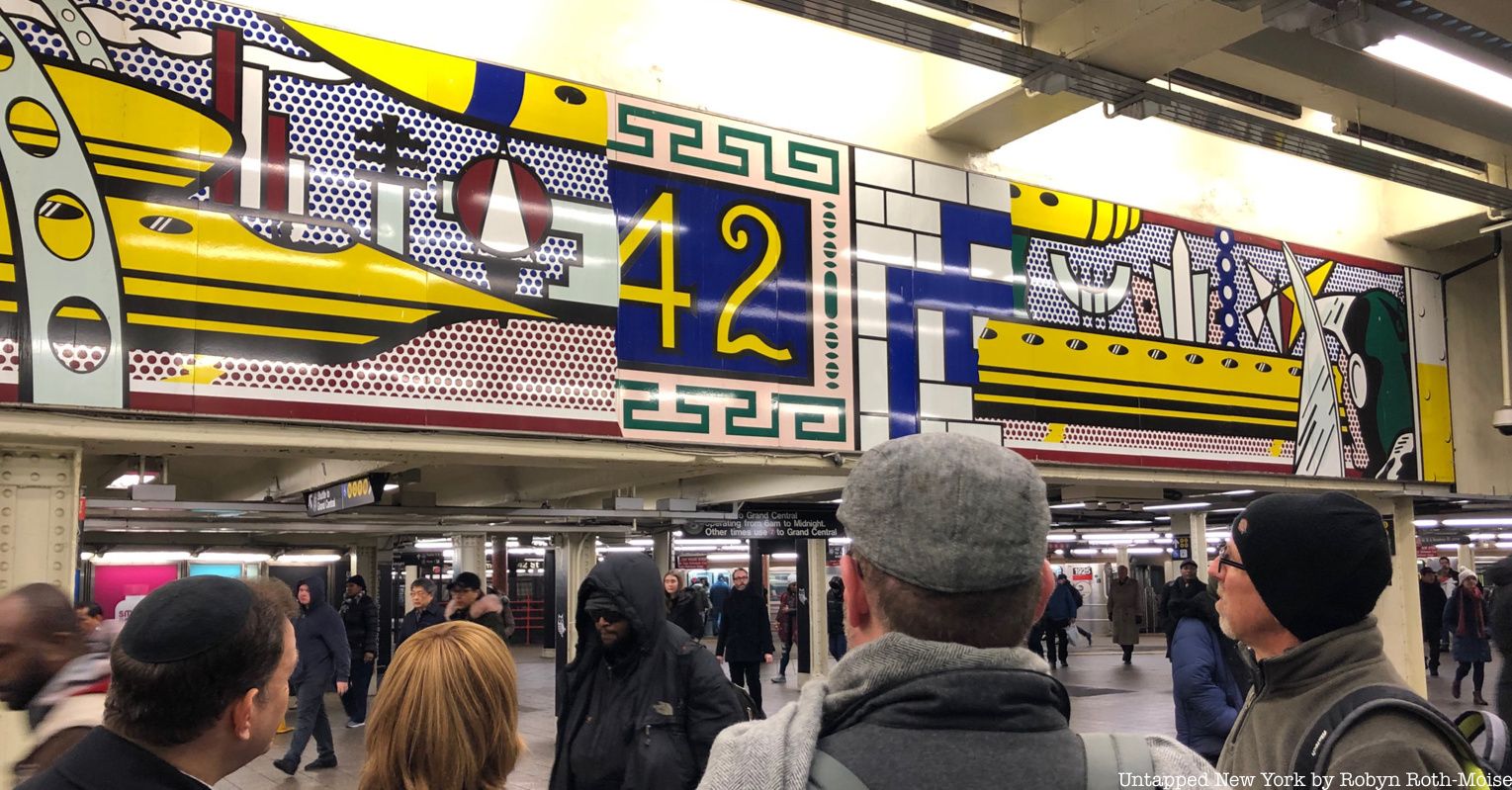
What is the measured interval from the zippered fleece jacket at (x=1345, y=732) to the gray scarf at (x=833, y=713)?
82cm

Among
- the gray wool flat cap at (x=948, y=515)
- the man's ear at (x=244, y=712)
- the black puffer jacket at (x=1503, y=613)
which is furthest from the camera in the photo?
the black puffer jacket at (x=1503, y=613)

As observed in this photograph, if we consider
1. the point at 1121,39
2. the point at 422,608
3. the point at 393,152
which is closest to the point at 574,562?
the point at 422,608

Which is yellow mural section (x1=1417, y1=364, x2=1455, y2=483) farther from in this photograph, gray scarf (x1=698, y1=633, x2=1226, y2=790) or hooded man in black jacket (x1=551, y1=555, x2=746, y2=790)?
gray scarf (x1=698, y1=633, x2=1226, y2=790)

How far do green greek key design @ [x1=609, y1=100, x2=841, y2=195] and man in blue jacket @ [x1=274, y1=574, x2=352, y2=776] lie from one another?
455cm

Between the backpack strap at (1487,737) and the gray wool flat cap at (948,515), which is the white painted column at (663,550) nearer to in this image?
the backpack strap at (1487,737)

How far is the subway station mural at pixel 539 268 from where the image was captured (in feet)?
20.5

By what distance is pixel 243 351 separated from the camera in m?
6.52

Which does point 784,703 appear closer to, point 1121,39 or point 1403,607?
point 1121,39

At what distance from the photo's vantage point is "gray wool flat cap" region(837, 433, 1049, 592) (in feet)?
4.09

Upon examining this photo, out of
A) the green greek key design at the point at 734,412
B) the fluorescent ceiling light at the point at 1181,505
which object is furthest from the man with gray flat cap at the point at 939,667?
the fluorescent ceiling light at the point at 1181,505

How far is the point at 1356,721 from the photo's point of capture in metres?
1.96

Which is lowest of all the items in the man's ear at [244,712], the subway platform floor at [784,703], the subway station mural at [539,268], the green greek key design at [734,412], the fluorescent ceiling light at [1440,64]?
the subway platform floor at [784,703]

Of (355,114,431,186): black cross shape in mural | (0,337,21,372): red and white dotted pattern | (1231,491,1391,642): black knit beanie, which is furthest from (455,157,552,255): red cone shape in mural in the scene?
(1231,491,1391,642): black knit beanie

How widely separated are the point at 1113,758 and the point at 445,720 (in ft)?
5.16
